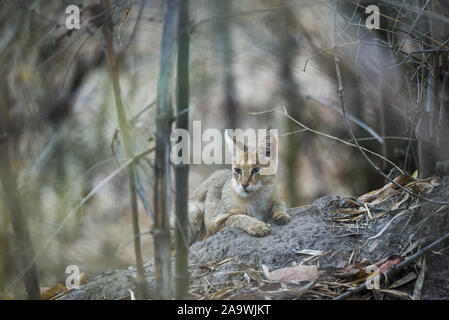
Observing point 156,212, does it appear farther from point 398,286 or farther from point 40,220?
point 398,286

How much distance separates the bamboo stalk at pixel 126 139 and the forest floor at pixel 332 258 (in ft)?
0.25

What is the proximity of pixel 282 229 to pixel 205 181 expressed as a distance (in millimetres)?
655

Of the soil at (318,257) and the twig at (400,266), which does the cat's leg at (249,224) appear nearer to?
the soil at (318,257)

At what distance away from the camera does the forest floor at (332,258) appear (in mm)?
1622

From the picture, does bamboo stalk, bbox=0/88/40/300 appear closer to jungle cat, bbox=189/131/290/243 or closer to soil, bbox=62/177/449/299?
soil, bbox=62/177/449/299

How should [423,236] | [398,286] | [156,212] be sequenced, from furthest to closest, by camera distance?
1. [423,236]
2. [398,286]
3. [156,212]

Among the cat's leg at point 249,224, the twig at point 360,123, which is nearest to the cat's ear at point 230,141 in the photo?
the cat's leg at point 249,224

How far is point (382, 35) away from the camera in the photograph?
207cm

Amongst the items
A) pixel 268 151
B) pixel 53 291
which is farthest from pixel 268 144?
pixel 53 291

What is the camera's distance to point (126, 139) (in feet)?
4.99

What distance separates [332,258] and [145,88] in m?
1.07

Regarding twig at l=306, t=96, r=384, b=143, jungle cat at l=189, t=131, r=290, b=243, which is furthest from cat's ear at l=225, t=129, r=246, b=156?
twig at l=306, t=96, r=384, b=143

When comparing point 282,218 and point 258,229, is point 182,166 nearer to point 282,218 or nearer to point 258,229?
point 258,229

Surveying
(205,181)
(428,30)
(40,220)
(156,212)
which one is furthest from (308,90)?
(40,220)
